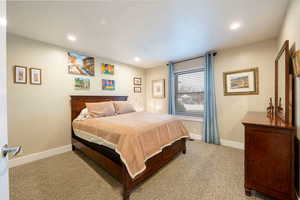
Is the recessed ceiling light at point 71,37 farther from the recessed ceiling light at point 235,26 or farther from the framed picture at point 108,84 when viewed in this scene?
the recessed ceiling light at point 235,26

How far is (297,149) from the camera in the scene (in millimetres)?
1284

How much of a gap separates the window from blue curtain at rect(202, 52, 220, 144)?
345 mm

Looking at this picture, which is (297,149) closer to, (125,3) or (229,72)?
(229,72)

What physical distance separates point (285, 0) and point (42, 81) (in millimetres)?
4237

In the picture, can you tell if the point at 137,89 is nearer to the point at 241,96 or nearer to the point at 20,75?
the point at 20,75

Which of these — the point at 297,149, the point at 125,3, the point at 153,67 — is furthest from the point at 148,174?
the point at 153,67

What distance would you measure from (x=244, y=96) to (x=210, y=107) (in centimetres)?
77

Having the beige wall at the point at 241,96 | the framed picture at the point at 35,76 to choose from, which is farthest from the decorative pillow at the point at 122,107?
the beige wall at the point at 241,96

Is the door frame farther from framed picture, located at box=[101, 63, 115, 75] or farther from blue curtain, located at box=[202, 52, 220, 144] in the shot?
blue curtain, located at box=[202, 52, 220, 144]

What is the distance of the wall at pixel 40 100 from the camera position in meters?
2.24

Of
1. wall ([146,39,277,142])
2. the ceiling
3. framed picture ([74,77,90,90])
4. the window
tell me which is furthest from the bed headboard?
wall ([146,39,277,142])

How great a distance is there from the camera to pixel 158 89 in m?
4.50

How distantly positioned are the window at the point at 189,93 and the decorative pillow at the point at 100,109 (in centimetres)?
223

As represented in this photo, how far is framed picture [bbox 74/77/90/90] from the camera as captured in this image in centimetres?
302
